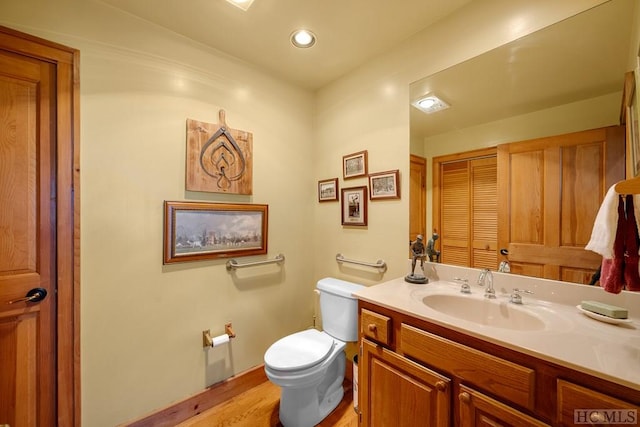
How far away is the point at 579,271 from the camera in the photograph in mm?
1077

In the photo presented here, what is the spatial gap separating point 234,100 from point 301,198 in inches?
36.5

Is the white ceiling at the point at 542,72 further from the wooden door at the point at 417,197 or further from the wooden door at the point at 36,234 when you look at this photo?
the wooden door at the point at 36,234

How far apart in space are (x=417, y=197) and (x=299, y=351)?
1224 mm

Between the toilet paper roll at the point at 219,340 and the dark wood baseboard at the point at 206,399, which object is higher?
the toilet paper roll at the point at 219,340

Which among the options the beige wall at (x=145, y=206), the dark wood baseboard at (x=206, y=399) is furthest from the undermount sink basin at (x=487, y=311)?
the beige wall at (x=145, y=206)

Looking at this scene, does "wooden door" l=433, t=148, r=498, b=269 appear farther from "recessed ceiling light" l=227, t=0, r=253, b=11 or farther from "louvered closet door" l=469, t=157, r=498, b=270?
"recessed ceiling light" l=227, t=0, r=253, b=11

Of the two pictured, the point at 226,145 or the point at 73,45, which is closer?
the point at 73,45

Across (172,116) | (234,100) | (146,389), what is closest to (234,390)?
(146,389)

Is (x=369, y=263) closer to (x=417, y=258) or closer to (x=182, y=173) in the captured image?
(x=417, y=258)

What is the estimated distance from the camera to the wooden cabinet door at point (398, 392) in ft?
3.10

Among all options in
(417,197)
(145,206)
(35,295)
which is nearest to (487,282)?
(417,197)

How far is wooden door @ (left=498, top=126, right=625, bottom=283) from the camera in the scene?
1035 millimetres

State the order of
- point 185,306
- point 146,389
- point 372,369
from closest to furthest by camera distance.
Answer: point 372,369 → point 146,389 → point 185,306

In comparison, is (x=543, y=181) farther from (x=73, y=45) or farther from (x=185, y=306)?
(x=73, y=45)
